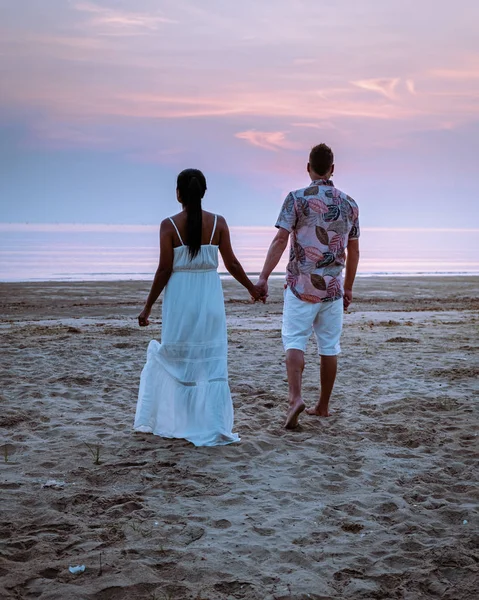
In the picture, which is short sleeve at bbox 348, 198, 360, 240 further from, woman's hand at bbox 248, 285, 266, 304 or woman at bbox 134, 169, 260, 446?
woman at bbox 134, 169, 260, 446

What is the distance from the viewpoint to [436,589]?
9.57 ft

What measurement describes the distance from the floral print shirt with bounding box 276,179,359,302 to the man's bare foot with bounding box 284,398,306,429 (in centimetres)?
82

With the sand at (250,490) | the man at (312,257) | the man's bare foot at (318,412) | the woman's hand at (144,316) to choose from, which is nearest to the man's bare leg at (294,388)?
the man at (312,257)

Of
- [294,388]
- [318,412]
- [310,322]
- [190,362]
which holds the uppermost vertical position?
[310,322]

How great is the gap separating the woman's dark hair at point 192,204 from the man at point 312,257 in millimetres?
660

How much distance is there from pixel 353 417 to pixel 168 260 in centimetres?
211

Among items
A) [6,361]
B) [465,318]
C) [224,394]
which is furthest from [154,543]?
[465,318]

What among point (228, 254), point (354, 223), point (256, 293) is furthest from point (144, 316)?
point (354, 223)

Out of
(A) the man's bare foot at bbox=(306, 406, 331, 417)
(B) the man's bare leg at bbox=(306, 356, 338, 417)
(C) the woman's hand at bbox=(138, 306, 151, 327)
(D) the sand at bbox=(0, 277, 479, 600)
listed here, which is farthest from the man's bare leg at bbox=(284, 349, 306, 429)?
(C) the woman's hand at bbox=(138, 306, 151, 327)

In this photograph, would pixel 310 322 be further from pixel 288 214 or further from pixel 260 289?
pixel 288 214

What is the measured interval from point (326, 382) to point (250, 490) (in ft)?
5.86

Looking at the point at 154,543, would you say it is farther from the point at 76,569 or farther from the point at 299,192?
the point at 299,192

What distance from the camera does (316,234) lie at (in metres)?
5.23

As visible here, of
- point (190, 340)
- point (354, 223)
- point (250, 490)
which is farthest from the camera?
point (354, 223)
